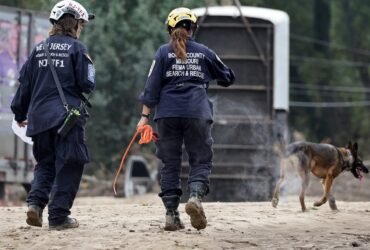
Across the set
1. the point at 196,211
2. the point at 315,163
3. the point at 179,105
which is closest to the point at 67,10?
the point at 179,105

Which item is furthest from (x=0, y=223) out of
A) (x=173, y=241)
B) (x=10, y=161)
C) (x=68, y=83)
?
(x=10, y=161)

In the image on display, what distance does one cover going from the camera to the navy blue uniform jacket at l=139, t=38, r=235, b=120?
34.2 ft

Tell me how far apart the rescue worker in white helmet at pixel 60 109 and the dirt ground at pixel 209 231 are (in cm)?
28

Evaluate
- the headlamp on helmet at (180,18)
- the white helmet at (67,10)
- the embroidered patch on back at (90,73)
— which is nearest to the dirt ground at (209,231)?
the embroidered patch on back at (90,73)

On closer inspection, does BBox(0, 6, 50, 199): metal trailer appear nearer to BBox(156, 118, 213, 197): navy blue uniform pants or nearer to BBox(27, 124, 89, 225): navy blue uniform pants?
BBox(27, 124, 89, 225): navy blue uniform pants

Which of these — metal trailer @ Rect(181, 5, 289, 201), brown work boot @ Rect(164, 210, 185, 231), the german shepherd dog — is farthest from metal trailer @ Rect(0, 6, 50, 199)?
brown work boot @ Rect(164, 210, 185, 231)

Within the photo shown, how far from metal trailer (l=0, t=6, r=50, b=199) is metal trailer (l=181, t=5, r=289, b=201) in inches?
109

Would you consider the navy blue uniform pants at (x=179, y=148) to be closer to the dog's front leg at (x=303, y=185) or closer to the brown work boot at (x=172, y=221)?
the brown work boot at (x=172, y=221)

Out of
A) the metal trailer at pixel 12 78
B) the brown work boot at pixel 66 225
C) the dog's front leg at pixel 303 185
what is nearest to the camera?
the brown work boot at pixel 66 225

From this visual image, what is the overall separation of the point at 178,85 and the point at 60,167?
1.33 m

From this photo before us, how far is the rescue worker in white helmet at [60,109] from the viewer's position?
418 inches

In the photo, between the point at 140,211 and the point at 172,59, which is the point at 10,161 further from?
the point at 172,59

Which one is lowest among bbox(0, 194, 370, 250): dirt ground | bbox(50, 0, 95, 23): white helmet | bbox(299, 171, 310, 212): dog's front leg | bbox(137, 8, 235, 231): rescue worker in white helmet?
bbox(0, 194, 370, 250): dirt ground

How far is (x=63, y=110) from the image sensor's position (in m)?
10.6
